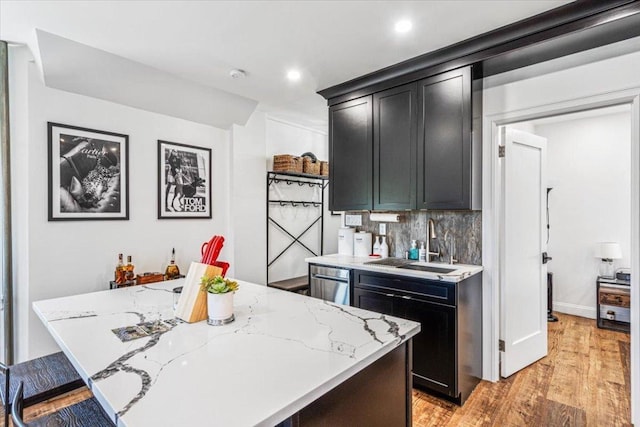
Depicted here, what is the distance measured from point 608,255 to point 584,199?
763 millimetres

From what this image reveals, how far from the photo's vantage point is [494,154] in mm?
2791

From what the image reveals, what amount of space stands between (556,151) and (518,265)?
2534 millimetres

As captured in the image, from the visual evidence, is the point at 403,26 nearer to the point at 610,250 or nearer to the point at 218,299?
the point at 218,299

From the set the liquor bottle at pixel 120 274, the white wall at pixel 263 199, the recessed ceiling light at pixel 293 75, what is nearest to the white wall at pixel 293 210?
the white wall at pixel 263 199

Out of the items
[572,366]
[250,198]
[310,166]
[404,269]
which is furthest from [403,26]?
[572,366]

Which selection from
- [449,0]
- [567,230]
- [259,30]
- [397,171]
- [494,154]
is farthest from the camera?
[567,230]

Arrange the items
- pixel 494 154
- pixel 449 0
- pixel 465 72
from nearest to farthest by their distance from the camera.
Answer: pixel 449 0 < pixel 465 72 < pixel 494 154

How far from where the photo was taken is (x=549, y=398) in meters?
2.50

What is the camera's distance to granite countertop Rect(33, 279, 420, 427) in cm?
87

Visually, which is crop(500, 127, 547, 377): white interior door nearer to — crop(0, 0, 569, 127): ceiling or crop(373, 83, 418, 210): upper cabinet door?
crop(373, 83, 418, 210): upper cabinet door

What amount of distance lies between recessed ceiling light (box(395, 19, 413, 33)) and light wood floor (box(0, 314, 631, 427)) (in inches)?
101

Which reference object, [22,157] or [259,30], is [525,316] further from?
[22,157]

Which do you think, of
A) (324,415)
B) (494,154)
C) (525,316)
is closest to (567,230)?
(525,316)

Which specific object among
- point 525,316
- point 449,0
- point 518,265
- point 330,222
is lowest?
point 525,316
